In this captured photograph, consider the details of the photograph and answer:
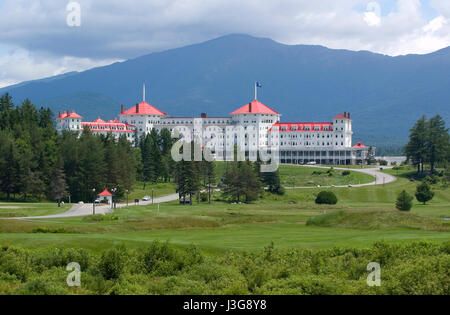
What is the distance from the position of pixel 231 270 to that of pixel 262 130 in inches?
5066

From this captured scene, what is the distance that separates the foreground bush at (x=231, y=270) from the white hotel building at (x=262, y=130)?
113m

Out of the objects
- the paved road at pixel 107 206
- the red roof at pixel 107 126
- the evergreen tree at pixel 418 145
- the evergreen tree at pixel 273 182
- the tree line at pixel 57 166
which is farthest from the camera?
the red roof at pixel 107 126

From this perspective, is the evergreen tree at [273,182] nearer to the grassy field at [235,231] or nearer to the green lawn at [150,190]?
the green lawn at [150,190]

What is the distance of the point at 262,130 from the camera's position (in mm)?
153625

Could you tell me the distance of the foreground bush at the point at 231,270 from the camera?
76.7 ft

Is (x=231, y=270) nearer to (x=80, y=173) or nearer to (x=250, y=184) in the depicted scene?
(x=250, y=184)

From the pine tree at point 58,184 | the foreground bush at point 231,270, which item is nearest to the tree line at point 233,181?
the pine tree at point 58,184

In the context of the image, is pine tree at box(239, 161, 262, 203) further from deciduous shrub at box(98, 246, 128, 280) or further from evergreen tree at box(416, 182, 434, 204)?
deciduous shrub at box(98, 246, 128, 280)

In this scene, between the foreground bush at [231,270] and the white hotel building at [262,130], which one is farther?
the white hotel building at [262,130]

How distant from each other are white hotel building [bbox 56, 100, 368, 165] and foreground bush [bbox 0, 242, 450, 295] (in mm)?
113328

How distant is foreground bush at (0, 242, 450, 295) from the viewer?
23.4 metres

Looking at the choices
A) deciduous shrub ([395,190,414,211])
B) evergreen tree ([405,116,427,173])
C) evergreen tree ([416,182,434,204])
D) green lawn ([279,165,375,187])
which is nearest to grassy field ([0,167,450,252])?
deciduous shrub ([395,190,414,211])

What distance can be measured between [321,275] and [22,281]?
42.9 ft
